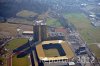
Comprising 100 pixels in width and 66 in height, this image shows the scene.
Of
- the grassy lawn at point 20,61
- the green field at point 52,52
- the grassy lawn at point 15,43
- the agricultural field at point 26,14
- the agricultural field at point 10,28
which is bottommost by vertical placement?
the grassy lawn at point 20,61

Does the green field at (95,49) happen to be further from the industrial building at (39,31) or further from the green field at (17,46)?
the green field at (17,46)

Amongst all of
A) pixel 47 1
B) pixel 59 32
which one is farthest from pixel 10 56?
pixel 47 1

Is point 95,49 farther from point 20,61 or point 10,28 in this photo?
point 10,28

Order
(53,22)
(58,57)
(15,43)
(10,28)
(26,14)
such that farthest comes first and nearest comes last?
1. (26,14)
2. (53,22)
3. (10,28)
4. (15,43)
5. (58,57)

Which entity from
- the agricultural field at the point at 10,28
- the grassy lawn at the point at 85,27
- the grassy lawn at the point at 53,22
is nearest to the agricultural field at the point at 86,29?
the grassy lawn at the point at 85,27

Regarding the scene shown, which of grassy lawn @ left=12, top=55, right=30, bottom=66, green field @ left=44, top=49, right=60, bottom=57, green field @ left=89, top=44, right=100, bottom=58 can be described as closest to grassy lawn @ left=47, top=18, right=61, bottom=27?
green field @ left=89, top=44, right=100, bottom=58

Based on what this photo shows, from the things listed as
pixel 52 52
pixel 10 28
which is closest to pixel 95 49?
pixel 52 52
